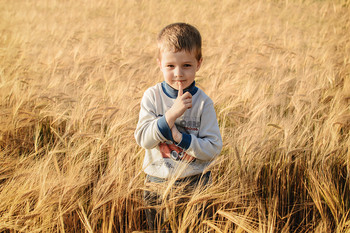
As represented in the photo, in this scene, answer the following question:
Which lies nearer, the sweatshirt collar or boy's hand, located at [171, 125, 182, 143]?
boy's hand, located at [171, 125, 182, 143]

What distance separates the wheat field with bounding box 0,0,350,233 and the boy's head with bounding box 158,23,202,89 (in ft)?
1.27

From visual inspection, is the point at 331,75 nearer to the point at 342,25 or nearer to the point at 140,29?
the point at 342,25

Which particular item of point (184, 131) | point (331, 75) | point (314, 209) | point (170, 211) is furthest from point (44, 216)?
point (331, 75)

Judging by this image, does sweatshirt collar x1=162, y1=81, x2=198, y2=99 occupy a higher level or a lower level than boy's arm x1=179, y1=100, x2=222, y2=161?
higher

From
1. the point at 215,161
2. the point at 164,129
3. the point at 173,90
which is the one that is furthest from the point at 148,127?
the point at 215,161

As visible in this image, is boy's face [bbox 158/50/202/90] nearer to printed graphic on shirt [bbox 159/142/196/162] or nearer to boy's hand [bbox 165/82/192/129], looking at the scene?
boy's hand [bbox 165/82/192/129]

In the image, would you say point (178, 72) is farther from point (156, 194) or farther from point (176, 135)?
point (156, 194)

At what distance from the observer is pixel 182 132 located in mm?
1233

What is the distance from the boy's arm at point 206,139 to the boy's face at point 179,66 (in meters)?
0.15

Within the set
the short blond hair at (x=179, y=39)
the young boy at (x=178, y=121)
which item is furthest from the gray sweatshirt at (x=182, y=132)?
the short blond hair at (x=179, y=39)

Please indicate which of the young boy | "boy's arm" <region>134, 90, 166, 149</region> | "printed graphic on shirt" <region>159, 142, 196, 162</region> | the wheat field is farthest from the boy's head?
the wheat field

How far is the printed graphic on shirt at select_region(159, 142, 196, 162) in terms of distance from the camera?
1201 mm

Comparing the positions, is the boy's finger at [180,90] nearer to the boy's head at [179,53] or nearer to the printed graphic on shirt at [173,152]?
the boy's head at [179,53]

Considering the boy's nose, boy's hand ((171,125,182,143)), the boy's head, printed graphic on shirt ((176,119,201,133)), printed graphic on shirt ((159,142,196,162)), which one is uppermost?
the boy's head
